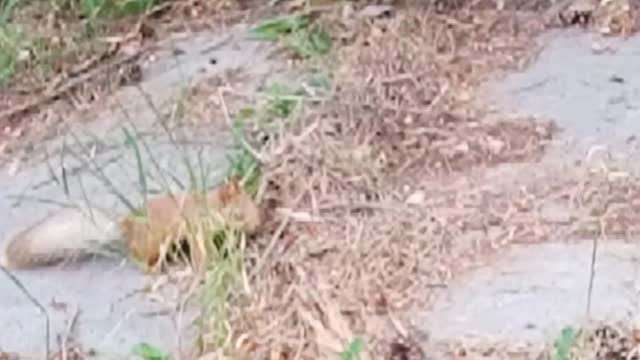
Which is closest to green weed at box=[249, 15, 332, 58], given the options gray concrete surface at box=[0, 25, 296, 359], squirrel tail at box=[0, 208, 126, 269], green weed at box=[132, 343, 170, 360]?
gray concrete surface at box=[0, 25, 296, 359]

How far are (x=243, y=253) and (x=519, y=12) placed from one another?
4.22ft

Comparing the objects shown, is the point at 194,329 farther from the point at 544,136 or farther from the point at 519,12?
the point at 519,12

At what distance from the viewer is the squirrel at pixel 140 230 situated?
9.01ft

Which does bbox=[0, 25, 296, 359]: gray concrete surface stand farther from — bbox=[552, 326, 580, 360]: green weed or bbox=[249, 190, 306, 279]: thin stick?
bbox=[552, 326, 580, 360]: green weed

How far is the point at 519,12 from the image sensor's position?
3736 millimetres

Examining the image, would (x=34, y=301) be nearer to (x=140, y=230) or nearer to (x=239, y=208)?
(x=140, y=230)

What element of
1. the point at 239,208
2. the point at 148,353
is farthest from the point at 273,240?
the point at 148,353

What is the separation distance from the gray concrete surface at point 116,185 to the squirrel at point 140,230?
0.03 m

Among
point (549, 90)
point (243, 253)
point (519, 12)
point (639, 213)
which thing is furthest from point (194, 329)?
point (519, 12)

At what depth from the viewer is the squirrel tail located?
9.49 ft

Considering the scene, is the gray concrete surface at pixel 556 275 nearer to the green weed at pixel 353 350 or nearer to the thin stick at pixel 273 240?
the green weed at pixel 353 350

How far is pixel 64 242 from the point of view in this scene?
9.55 feet

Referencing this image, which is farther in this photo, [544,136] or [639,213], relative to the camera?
[544,136]

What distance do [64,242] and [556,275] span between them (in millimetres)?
887
